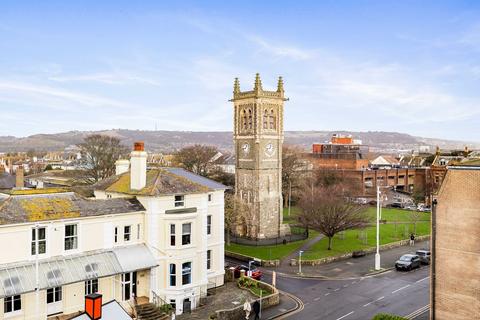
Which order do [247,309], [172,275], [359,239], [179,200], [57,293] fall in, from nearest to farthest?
[57,293], [247,309], [172,275], [179,200], [359,239]

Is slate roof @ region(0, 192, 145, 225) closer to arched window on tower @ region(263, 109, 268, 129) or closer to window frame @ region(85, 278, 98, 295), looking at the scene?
window frame @ region(85, 278, 98, 295)

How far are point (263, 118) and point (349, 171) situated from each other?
4408cm

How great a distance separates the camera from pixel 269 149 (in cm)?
5319

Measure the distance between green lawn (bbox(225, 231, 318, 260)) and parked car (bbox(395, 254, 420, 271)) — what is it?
35.7ft

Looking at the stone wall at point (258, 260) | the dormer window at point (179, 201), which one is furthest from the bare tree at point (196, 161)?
the dormer window at point (179, 201)

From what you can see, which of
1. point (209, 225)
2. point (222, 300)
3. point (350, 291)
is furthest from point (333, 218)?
point (222, 300)

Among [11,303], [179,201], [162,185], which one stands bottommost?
[11,303]

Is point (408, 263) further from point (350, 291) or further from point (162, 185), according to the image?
point (162, 185)

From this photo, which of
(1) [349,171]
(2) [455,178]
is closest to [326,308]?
(2) [455,178]

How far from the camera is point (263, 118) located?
52.5 m

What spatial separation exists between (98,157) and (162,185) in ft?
135

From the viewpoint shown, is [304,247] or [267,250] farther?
[304,247]

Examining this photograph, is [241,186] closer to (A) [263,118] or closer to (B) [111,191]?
(A) [263,118]

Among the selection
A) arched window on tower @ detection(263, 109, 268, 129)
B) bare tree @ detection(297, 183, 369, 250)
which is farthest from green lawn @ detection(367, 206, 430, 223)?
arched window on tower @ detection(263, 109, 268, 129)
